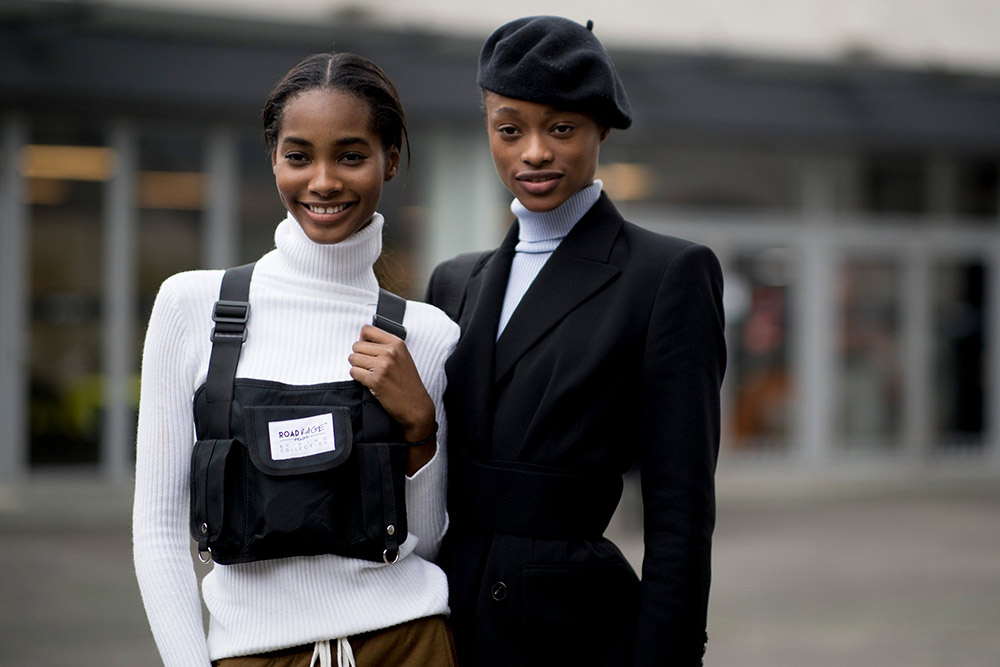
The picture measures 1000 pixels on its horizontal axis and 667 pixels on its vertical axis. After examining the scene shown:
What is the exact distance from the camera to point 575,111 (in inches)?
90.0

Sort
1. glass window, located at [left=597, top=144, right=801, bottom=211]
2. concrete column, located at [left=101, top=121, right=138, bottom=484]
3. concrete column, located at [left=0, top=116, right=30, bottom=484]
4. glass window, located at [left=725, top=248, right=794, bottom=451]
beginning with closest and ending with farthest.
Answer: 1. concrete column, located at [left=0, top=116, right=30, bottom=484]
2. concrete column, located at [left=101, top=121, right=138, bottom=484]
3. glass window, located at [left=597, top=144, right=801, bottom=211]
4. glass window, located at [left=725, top=248, right=794, bottom=451]

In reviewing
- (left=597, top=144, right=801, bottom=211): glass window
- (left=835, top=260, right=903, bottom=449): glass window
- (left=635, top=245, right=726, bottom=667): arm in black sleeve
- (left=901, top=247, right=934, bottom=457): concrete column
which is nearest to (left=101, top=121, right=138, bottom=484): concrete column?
(left=597, top=144, right=801, bottom=211): glass window

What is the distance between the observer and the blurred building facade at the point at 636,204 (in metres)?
9.90

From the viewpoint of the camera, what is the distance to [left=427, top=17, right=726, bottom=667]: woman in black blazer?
2.20 metres

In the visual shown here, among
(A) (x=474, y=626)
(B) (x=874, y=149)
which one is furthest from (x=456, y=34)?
(A) (x=474, y=626)

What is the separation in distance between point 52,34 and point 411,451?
8.26 meters

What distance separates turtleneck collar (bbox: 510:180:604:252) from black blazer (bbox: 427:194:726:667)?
140 mm

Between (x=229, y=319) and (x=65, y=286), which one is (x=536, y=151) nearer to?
(x=229, y=319)

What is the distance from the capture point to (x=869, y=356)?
512 inches

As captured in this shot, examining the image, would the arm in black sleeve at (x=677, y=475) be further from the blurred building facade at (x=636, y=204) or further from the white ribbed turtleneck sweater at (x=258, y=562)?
the blurred building facade at (x=636, y=204)

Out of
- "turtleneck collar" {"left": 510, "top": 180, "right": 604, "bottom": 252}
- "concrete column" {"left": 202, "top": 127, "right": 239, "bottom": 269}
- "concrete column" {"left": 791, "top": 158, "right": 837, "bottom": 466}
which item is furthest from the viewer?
"concrete column" {"left": 791, "top": 158, "right": 837, "bottom": 466}

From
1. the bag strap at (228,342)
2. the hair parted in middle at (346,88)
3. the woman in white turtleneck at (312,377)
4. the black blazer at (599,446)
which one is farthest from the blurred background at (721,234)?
the hair parted in middle at (346,88)

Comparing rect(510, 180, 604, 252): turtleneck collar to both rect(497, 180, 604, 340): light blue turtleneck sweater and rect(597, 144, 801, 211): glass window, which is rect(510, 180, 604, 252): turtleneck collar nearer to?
rect(497, 180, 604, 340): light blue turtleneck sweater

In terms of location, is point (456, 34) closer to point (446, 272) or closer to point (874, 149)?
point (874, 149)
